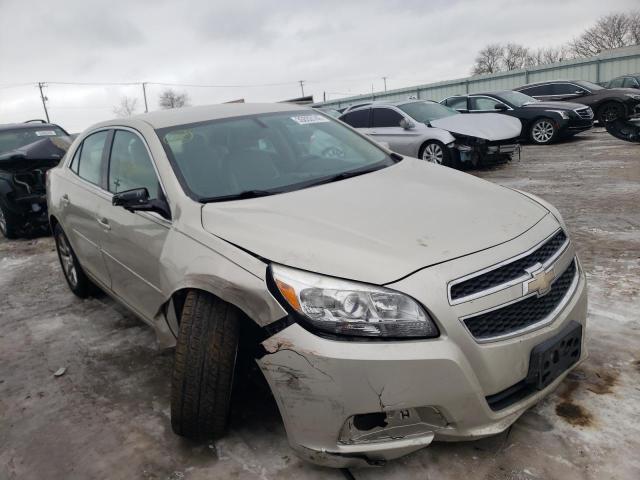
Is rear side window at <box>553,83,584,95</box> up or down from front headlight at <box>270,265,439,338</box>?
up

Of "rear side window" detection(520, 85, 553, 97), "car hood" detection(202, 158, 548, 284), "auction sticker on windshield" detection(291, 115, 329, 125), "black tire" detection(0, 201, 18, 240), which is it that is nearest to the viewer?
"car hood" detection(202, 158, 548, 284)

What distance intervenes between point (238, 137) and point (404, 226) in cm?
137

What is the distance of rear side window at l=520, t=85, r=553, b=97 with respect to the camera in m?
14.6

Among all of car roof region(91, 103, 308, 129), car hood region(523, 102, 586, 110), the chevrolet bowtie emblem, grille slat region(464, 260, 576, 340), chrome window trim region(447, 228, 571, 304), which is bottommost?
grille slat region(464, 260, 576, 340)

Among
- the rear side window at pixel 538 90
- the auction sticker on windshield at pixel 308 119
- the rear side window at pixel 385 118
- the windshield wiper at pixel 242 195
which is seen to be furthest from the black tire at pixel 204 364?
the rear side window at pixel 538 90

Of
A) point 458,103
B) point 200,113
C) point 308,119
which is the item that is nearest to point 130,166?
point 200,113

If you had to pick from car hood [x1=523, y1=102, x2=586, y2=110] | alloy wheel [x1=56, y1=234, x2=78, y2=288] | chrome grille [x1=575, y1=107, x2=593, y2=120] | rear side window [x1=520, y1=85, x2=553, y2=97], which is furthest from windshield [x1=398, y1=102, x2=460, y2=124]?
alloy wheel [x1=56, y1=234, x2=78, y2=288]

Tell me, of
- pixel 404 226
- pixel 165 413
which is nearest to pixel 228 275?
pixel 404 226

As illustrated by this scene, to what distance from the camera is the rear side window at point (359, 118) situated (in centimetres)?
1027

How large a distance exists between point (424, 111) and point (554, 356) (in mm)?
8719

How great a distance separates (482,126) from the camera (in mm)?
9297

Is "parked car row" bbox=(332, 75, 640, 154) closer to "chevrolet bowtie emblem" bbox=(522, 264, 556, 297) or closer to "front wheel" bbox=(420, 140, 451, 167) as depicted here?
"front wheel" bbox=(420, 140, 451, 167)

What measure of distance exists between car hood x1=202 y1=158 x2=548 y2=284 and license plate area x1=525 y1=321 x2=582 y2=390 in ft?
1.45

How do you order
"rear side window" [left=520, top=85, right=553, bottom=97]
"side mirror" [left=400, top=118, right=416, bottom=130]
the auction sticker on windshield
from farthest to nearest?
"rear side window" [left=520, top=85, right=553, bottom=97] < "side mirror" [left=400, top=118, right=416, bottom=130] < the auction sticker on windshield
